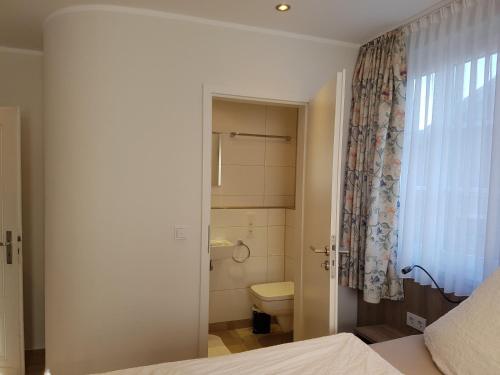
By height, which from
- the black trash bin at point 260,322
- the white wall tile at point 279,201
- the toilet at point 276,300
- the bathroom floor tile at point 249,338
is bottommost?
the bathroom floor tile at point 249,338

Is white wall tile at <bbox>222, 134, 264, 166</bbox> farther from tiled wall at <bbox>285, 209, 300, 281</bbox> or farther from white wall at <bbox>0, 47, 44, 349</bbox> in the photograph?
white wall at <bbox>0, 47, 44, 349</bbox>

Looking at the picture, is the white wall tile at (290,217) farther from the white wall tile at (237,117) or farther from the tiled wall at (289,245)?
the white wall tile at (237,117)

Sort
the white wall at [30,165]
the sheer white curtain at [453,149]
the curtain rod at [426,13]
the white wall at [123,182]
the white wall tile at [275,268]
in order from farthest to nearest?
the white wall tile at [275,268] < the white wall at [30,165] < the white wall at [123,182] < the curtain rod at [426,13] < the sheer white curtain at [453,149]

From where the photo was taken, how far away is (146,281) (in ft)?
7.71

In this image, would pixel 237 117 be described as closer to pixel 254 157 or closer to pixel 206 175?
pixel 254 157

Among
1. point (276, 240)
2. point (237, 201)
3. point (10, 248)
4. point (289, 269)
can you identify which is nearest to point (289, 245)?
point (276, 240)

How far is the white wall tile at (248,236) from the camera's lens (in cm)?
352

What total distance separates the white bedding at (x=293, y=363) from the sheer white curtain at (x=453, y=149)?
2.78 ft

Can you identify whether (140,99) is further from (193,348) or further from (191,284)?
(193,348)

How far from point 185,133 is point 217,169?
3.63ft

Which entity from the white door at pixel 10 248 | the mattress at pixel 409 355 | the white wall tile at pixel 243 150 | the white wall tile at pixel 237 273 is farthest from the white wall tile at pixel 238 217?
the mattress at pixel 409 355

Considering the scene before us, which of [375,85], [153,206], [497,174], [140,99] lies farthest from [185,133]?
[497,174]

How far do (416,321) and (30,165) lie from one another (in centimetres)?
308

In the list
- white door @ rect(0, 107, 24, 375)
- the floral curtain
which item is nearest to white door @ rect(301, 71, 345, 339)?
the floral curtain
